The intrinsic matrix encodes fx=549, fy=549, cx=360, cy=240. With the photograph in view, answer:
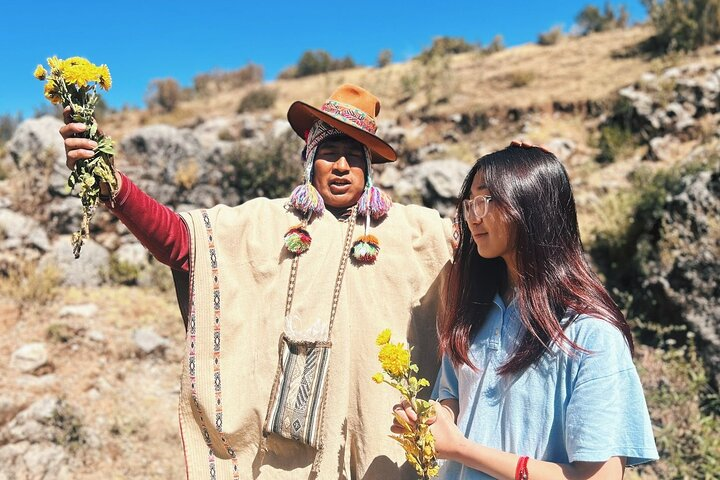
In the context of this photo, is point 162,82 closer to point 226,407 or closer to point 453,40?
point 453,40

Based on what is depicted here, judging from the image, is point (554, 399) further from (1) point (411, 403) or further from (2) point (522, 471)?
(1) point (411, 403)

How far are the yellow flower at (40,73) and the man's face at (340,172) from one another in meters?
1.06

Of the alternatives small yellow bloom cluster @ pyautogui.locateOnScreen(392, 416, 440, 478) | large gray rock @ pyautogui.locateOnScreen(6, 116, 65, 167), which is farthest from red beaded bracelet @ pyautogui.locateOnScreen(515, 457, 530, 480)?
large gray rock @ pyautogui.locateOnScreen(6, 116, 65, 167)

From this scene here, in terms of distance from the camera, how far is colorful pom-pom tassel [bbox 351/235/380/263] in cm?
225

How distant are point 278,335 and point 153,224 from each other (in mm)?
648

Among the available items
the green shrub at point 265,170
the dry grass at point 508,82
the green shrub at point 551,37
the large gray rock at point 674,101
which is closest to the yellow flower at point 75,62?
the green shrub at point 265,170

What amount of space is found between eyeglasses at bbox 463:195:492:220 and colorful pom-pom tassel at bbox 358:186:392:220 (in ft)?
2.47

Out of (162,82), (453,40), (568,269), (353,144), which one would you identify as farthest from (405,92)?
(568,269)

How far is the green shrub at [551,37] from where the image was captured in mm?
21786

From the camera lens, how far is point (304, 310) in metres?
2.18

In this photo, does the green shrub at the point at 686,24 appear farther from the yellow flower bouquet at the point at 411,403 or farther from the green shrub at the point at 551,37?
the yellow flower bouquet at the point at 411,403

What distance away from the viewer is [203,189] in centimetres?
977

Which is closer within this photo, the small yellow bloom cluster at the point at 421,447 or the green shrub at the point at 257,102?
the small yellow bloom cluster at the point at 421,447

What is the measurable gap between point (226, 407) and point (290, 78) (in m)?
25.6
